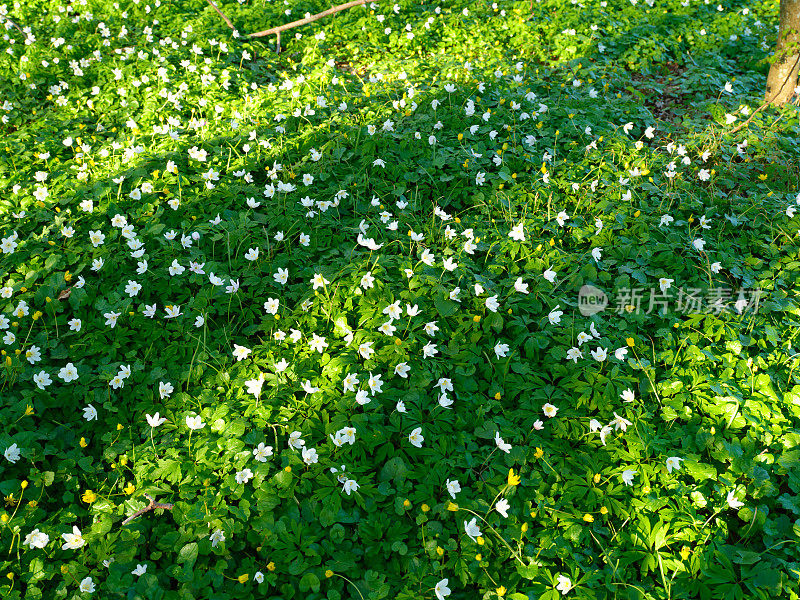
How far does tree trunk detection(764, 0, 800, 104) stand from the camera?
480 cm

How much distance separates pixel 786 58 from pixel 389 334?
181 inches

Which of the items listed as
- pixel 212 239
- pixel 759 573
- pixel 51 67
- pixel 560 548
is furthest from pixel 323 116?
pixel 759 573

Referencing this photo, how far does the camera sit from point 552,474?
→ 249cm

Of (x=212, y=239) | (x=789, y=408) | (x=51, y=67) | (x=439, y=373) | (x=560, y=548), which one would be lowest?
(x=789, y=408)

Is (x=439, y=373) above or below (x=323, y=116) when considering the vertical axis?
below

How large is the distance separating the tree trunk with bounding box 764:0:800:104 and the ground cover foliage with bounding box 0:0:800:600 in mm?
232

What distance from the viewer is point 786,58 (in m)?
4.92

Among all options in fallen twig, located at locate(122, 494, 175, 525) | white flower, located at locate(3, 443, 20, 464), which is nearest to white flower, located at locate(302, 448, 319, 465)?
fallen twig, located at locate(122, 494, 175, 525)

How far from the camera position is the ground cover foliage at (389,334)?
2236 millimetres

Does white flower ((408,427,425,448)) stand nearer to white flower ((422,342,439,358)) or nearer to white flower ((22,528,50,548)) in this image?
white flower ((422,342,439,358))

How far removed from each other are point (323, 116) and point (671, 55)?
3979mm

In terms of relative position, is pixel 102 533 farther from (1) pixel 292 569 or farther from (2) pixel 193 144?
(2) pixel 193 144

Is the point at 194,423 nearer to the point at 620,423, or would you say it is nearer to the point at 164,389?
the point at 164,389

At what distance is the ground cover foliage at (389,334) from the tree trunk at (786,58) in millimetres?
232
